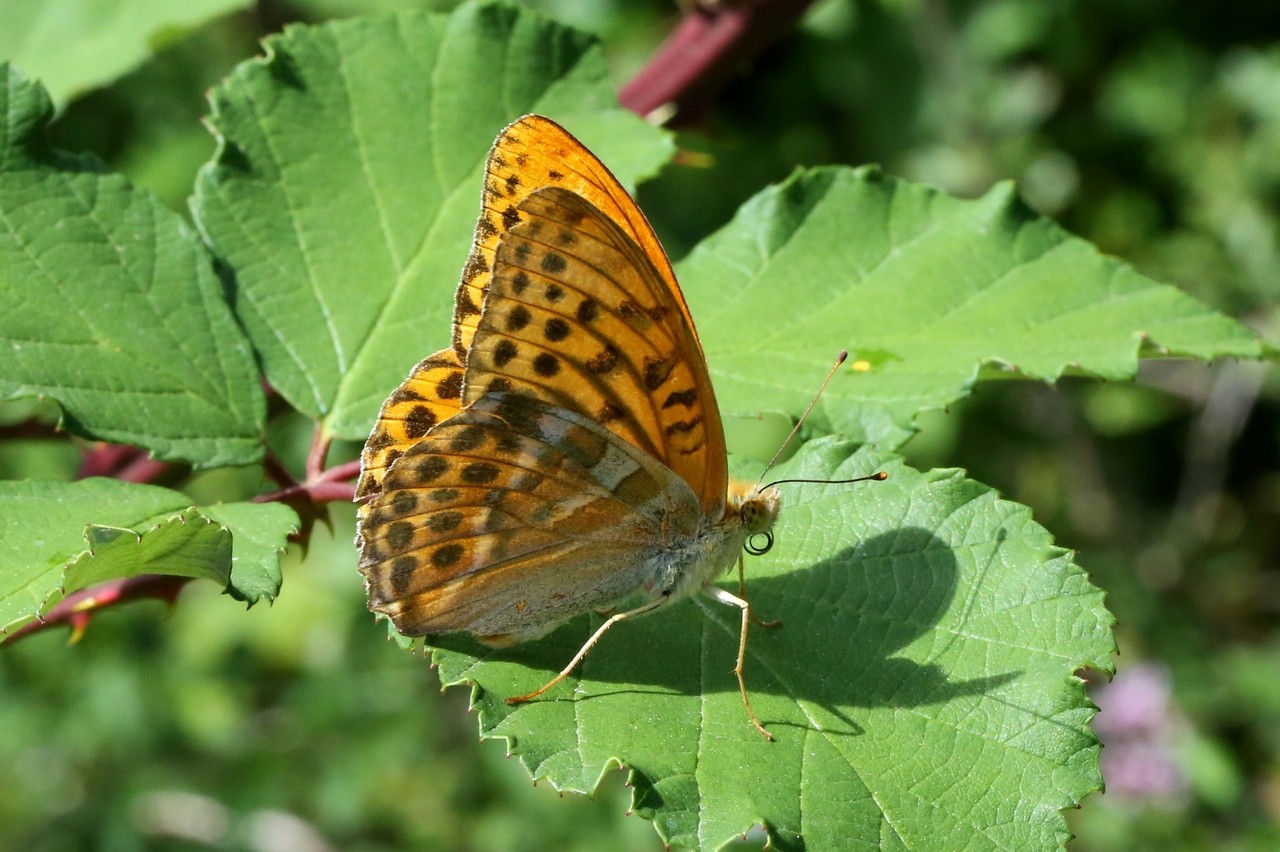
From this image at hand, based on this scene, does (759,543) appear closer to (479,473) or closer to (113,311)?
(479,473)

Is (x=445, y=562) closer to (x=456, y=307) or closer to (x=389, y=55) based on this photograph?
(x=456, y=307)

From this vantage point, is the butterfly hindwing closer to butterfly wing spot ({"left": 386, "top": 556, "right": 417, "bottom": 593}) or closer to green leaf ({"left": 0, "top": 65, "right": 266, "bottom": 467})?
butterfly wing spot ({"left": 386, "top": 556, "right": 417, "bottom": 593})

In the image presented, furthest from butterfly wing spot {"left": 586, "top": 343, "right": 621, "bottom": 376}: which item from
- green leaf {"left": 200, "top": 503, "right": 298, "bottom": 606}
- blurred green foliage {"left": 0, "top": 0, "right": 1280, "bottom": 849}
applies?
blurred green foliage {"left": 0, "top": 0, "right": 1280, "bottom": 849}

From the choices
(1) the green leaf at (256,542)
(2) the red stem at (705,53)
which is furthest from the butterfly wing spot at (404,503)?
(2) the red stem at (705,53)

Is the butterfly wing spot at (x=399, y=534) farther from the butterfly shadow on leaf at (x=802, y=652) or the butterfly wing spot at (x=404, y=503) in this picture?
the butterfly shadow on leaf at (x=802, y=652)

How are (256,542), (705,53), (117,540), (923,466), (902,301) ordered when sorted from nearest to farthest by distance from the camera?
(117,540) < (256,542) < (902,301) < (705,53) < (923,466)

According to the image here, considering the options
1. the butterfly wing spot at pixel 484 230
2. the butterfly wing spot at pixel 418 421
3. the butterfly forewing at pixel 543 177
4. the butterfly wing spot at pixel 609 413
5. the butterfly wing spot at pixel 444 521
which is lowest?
the butterfly wing spot at pixel 444 521

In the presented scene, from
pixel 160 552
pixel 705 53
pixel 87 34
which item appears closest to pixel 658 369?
pixel 160 552

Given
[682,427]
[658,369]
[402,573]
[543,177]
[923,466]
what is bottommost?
[923,466]
